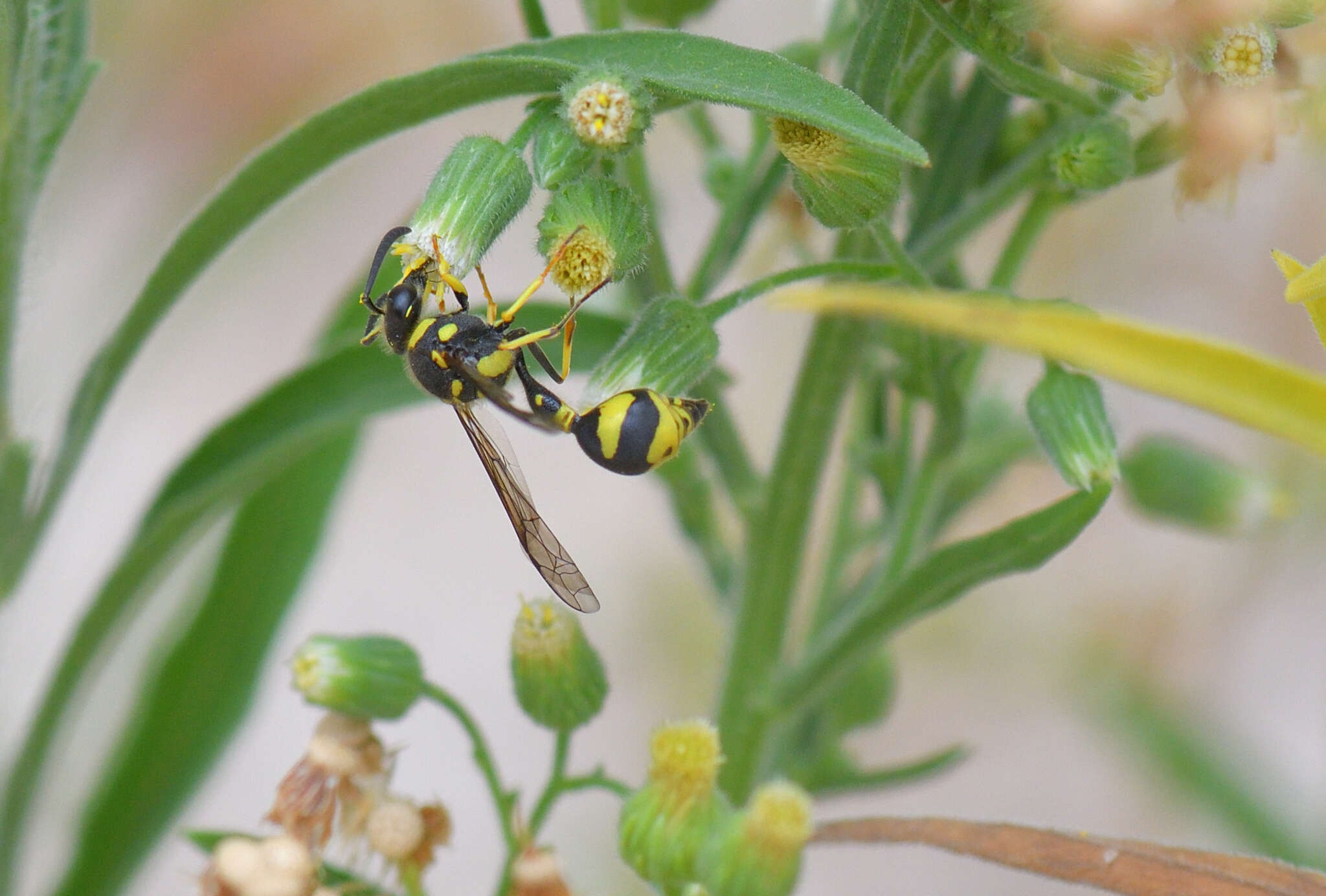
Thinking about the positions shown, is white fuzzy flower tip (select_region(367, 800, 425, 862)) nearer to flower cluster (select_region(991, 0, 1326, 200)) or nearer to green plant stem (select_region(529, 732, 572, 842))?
green plant stem (select_region(529, 732, 572, 842))

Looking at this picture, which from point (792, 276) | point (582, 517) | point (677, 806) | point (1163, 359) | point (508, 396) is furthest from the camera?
point (582, 517)

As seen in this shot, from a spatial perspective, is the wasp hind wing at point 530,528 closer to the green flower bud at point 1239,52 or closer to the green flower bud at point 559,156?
the green flower bud at point 559,156

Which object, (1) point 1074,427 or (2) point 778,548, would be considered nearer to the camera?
(1) point 1074,427

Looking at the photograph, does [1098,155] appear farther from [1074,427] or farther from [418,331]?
[418,331]

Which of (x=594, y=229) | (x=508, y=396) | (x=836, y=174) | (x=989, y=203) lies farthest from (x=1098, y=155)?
(x=508, y=396)

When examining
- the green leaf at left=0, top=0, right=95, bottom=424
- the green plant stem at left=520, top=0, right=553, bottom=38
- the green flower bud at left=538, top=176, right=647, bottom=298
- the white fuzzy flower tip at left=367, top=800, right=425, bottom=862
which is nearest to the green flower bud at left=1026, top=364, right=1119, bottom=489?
the green flower bud at left=538, top=176, right=647, bottom=298

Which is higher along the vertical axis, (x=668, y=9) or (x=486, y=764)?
(x=668, y=9)

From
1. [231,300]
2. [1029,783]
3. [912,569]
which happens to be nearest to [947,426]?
[912,569]
